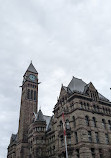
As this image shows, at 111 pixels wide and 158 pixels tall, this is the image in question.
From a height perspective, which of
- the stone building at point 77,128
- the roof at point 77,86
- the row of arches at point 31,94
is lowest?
the stone building at point 77,128

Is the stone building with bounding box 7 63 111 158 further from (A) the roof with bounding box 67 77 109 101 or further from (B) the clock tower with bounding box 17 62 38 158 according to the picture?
(B) the clock tower with bounding box 17 62 38 158

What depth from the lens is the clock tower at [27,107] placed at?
70.9 meters

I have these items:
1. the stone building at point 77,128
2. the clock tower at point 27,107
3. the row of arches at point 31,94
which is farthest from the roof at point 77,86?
the row of arches at point 31,94

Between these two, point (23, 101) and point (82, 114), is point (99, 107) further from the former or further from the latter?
point (23, 101)

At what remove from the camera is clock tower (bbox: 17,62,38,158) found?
233 feet

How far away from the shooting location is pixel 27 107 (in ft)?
269

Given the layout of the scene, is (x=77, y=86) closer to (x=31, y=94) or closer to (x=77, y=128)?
(x=77, y=128)

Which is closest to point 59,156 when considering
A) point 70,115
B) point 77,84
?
point 70,115

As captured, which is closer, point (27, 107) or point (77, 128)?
point (77, 128)

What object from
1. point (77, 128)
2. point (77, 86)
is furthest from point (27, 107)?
point (77, 128)

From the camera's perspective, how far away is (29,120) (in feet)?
255

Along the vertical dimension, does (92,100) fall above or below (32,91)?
below

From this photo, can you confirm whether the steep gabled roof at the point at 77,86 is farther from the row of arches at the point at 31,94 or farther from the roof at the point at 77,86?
the row of arches at the point at 31,94

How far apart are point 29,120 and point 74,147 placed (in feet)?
124
